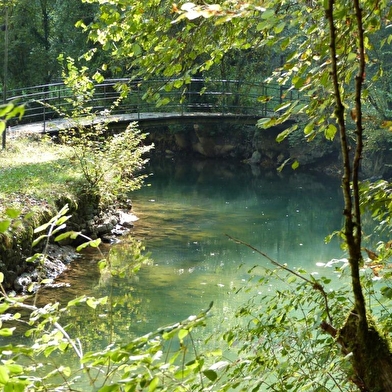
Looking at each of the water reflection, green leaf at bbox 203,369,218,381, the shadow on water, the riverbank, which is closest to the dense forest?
green leaf at bbox 203,369,218,381

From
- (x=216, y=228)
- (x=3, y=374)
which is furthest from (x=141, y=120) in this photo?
(x=3, y=374)

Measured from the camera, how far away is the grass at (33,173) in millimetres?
10562

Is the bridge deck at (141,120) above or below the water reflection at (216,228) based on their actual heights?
above

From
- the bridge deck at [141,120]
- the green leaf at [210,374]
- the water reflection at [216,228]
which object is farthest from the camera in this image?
the bridge deck at [141,120]

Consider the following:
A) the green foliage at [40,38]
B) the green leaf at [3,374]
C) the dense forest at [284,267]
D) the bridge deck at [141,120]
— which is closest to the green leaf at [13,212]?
the dense forest at [284,267]

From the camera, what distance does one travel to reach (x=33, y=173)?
482 inches

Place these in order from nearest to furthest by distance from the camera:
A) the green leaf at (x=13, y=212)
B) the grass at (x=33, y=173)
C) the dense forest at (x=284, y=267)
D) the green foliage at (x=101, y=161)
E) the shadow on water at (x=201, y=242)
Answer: the green leaf at (x=13, y=212) < the dense forest at (x=284, y=267) < the shadow on water at (x=201, y=242) < the grass at (x=33, y=173) < the green foliage at (x=101, y=161)

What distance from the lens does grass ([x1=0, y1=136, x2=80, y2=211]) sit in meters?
10.6

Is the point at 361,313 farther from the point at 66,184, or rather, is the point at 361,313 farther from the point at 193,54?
the point at 66,184

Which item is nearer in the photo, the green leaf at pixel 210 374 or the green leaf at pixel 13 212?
the green leaf at pixel 13 212

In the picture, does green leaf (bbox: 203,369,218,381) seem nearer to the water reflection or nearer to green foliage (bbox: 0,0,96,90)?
the water reflection

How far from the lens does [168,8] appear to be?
12.2 ft

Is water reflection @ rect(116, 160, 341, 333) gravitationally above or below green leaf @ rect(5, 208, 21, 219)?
below

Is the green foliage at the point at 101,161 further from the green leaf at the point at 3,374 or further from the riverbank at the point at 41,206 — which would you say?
the green leaf at the point at 3,374
